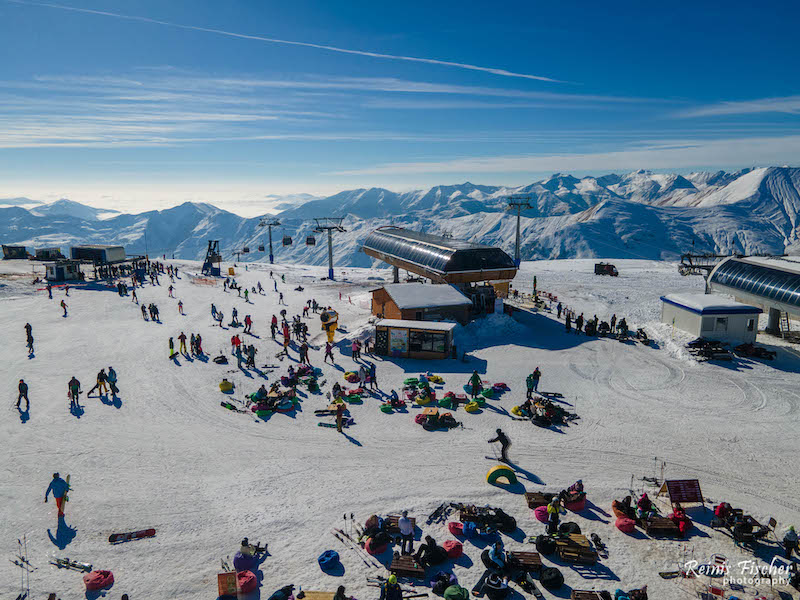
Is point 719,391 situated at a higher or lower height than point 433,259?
lower

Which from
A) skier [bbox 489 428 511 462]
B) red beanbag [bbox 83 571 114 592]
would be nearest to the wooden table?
skier [bbox 489 428 511 462]

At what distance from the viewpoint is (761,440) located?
60.5 ft

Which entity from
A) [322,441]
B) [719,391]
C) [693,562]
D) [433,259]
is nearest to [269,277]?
[433,259]

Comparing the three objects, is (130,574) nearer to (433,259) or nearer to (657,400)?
(657,400)

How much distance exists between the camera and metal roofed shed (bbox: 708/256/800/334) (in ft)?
106

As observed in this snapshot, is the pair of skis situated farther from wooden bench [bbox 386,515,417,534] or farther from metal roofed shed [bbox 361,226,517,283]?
metal roofed shed [bbox 361,226,517,283]

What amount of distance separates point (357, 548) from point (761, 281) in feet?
122

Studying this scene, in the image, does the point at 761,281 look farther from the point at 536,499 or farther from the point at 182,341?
the point at 182,341

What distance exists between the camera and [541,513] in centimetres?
1345

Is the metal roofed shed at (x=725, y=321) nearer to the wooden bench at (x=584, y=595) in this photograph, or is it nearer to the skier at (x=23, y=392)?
the wooden bench at (x=584, y=595)

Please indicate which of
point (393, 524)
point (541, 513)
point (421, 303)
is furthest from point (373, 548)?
point (421, 303)

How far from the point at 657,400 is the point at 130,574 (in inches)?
869

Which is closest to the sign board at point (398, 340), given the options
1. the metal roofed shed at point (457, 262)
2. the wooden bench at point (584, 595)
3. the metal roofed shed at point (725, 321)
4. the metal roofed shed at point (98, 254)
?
the metal roofed shed at point (457, 262)

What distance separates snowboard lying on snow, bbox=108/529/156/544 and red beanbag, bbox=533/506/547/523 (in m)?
10.6
